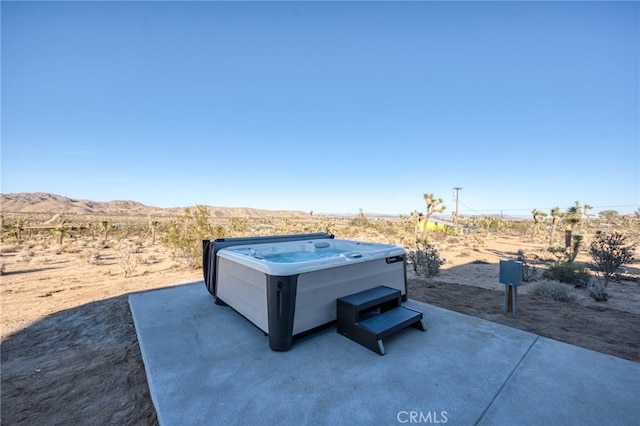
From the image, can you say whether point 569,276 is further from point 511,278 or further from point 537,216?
point 537,216

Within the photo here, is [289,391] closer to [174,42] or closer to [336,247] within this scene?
[336,247]

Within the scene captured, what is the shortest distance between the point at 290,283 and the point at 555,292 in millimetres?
5838

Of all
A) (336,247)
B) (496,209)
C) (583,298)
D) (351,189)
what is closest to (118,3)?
(336,247)

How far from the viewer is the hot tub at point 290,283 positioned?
288 centimetres

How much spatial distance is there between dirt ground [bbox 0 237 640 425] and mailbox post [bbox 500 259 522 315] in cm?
25

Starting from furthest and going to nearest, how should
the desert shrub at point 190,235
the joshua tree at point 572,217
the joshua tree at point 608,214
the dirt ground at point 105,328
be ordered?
1. the joshua tree at point 608,214
2. the joshua tree at point 572,217
3. the desert shrub at point 190,235
4. the dirt ground at point 105,328

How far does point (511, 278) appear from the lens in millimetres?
4008

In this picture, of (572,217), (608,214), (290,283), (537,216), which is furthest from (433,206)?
(608,214)

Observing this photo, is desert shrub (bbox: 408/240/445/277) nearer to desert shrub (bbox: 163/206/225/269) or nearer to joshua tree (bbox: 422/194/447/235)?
desert shrub (bbox: 163/206/225/269)

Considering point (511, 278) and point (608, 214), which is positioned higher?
point (608, 214)

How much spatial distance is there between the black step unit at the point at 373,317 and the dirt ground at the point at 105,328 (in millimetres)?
1657

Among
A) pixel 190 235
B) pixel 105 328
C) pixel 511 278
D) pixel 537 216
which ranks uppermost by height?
pixel 537 216

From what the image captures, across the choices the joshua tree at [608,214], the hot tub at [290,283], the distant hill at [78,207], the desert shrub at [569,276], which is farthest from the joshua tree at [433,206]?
the joshua tree at [608,214]

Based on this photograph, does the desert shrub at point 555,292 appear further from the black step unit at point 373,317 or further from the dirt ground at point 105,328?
the black step unit at point 373,317
